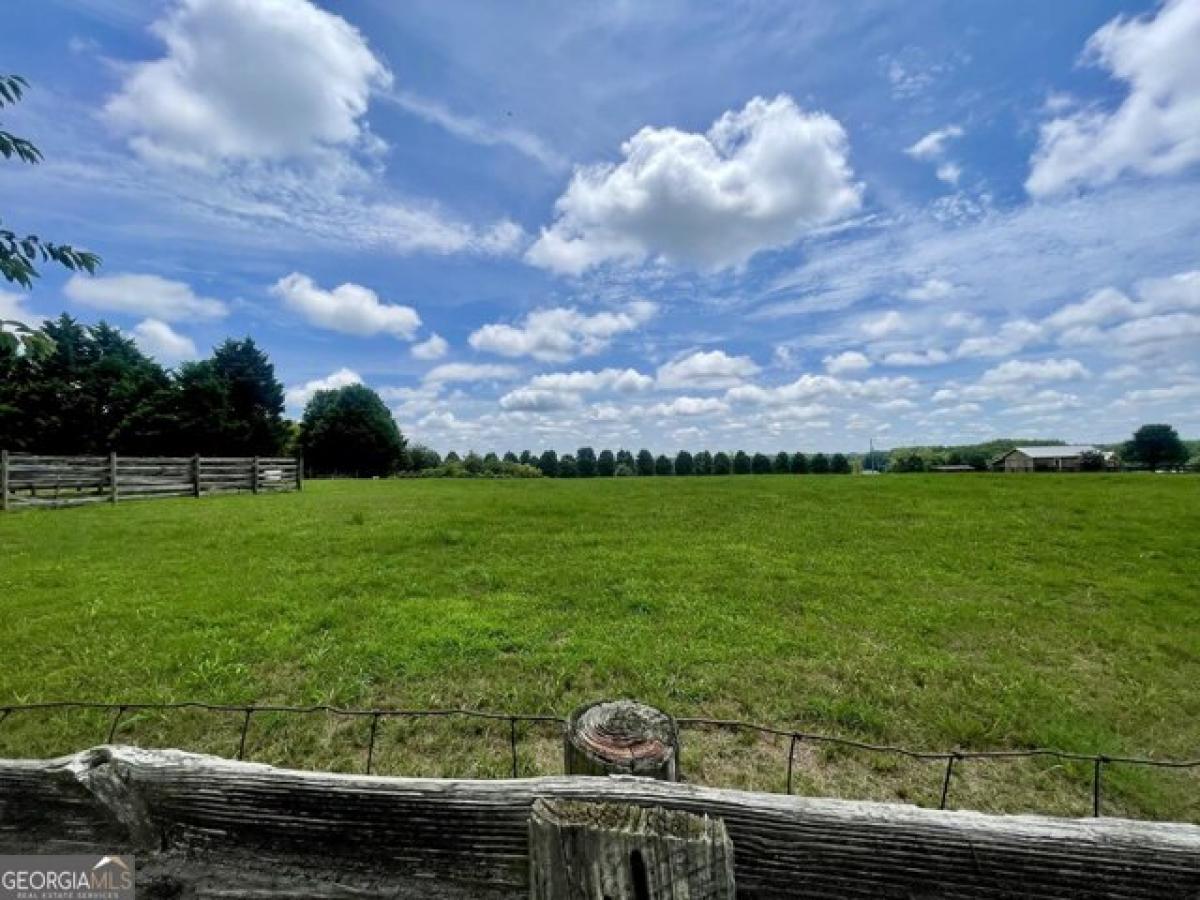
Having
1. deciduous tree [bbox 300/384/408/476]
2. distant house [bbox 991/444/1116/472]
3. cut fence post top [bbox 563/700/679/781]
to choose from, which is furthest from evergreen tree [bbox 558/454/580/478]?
cut fence post top [bbox 563/700/679/781]

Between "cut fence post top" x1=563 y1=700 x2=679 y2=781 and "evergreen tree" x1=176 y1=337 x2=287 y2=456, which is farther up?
"evergreen tree" x1=176 y1=337 x2=287 y2=456

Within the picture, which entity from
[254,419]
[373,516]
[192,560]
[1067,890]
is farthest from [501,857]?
[254,419]

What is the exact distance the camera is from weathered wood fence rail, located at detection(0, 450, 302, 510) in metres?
16.6

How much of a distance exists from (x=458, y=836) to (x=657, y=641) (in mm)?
4523

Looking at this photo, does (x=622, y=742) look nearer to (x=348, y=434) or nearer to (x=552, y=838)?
(x=552, y=838)

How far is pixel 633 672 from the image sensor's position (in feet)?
16.3

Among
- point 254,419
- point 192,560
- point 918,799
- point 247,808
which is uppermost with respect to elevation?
point 254,419

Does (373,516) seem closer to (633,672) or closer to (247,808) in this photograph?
(633,672)

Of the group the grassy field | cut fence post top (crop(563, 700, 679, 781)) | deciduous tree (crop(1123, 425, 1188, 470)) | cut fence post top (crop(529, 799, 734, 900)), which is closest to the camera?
cut fence post top (crop(529, 799, 734, 900))

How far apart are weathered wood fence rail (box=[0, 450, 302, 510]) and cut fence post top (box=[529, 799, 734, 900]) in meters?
22.2

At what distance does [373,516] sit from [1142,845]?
574 inches

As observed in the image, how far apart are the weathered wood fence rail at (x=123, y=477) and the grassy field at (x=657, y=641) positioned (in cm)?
683

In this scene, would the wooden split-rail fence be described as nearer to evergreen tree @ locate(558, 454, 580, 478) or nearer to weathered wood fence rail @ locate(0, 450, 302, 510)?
weathered wood fence rail @ locate(0, 450, 302, 510)

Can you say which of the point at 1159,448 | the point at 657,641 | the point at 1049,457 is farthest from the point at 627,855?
the point at 1159,448
